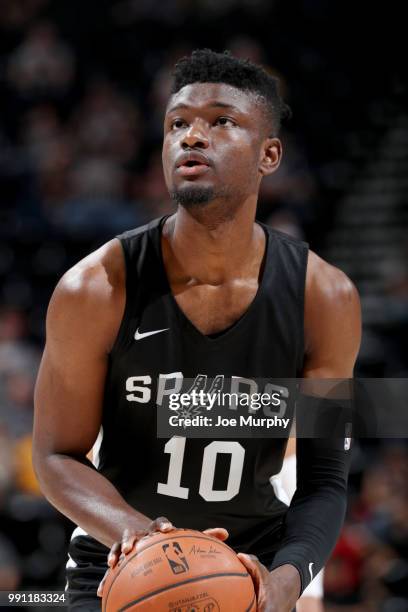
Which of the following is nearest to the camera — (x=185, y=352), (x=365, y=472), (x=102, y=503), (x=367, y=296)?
(x=102, y=503)

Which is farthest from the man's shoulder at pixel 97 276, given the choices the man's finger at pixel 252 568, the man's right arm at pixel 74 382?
the man's finger at pixel 252 568

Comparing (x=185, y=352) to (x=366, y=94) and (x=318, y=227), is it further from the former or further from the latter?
Result: (x=366, y=94)

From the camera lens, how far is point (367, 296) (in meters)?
7.67

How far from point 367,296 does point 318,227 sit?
992 millimetres

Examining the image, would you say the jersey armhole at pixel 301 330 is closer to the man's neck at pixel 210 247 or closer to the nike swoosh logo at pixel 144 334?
the man's neck at pixel 210 247

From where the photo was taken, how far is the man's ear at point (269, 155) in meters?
3.11

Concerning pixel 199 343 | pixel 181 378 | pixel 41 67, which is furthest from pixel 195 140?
pixel 41 67

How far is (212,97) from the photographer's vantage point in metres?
2.96

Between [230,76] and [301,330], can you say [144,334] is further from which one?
[230,76]

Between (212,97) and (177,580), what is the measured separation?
4.52 feet

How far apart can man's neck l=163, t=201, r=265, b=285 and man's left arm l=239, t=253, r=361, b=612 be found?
228 millimetres

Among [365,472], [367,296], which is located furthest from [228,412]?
[367,296]

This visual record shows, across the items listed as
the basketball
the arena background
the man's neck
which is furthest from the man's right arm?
the arena background

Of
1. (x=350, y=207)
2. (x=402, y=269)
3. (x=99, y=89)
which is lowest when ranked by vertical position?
(x=402, y=269)
